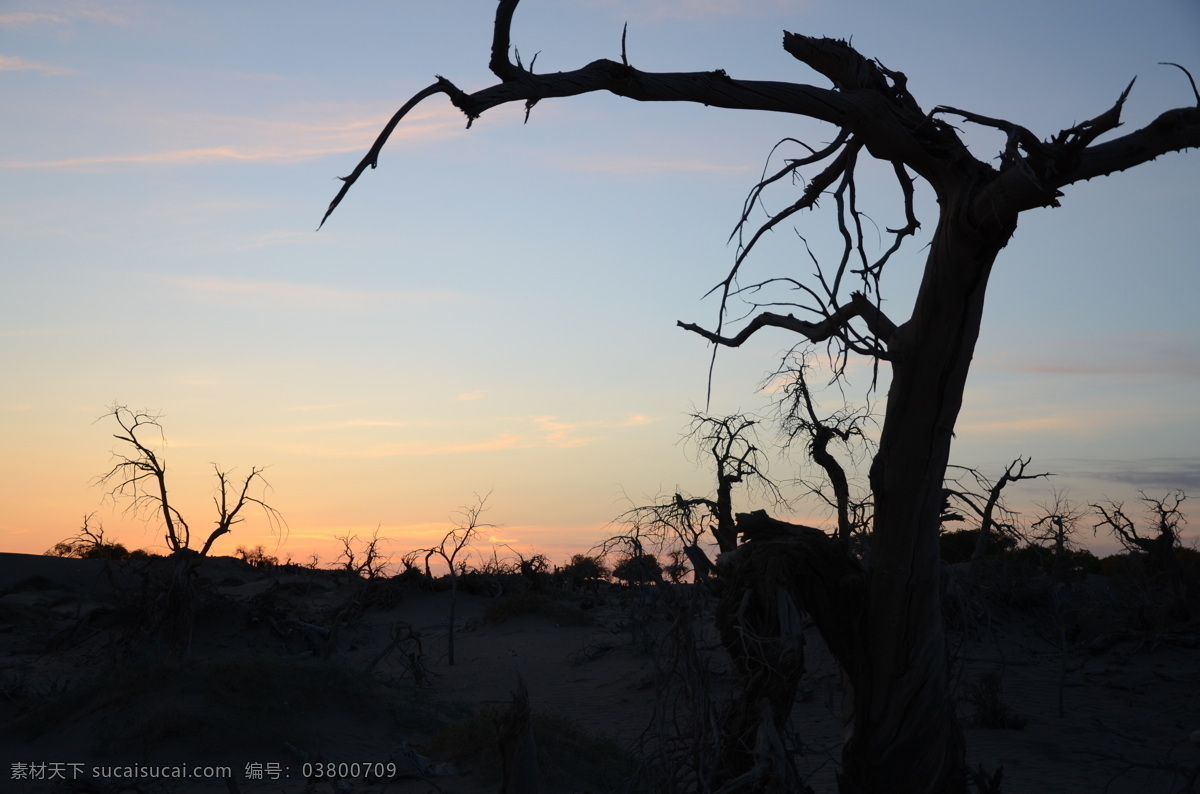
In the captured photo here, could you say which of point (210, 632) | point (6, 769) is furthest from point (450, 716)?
point (210, 632)

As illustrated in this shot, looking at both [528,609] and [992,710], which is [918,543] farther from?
[528,609]

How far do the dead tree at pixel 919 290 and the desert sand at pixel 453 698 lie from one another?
56 cm

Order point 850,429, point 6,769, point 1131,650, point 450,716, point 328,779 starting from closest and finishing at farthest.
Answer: point 850,429 → point 328,779 → point 6,769 → point 450,716 → point 1131,650

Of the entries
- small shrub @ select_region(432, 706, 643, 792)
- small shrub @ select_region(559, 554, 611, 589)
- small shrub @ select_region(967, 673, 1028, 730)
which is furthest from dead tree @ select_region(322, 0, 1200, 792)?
small shrub @ select_region(559, 554, 611, 589)

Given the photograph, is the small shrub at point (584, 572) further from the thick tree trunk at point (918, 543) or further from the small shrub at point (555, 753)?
the thick tree trunk at point (918, 543)

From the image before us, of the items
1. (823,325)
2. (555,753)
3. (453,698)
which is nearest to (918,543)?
(823,325)

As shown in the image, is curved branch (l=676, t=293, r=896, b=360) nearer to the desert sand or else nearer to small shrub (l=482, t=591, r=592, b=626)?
the desert sand

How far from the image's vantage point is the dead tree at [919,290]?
13.6 feet

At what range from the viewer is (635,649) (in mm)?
20172

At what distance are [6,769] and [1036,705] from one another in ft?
52.6

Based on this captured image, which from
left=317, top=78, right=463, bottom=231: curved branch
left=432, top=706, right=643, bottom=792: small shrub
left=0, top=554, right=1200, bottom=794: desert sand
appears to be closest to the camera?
left=317, top=78, right=463, bottom=231: curved branch

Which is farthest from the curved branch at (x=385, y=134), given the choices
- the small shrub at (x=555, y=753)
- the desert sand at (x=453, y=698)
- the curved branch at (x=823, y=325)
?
the small shrub at (x=555, y=753)

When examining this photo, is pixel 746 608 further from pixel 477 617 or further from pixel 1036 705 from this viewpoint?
pixel 477 617

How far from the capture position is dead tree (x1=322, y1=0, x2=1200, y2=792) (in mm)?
4160
